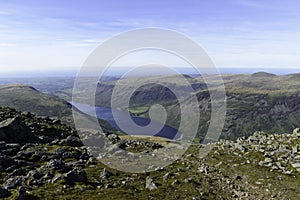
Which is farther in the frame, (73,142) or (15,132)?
(73,142)

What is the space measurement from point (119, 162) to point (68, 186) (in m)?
14.1

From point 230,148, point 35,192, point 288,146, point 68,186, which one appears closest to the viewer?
point 35,192

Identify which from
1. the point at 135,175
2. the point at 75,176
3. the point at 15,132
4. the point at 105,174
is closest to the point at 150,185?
the point at 135,175

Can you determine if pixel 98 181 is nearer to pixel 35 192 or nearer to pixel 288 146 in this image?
pixel 35 192

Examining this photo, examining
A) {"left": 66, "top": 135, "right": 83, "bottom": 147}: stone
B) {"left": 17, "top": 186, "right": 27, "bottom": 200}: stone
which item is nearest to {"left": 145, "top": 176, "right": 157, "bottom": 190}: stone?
{"left": 17, "top": 186, "right": 27, "bottom": 200}: stone

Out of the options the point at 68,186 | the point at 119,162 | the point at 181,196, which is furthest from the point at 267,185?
the point at 68,186

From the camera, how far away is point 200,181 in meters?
36.6

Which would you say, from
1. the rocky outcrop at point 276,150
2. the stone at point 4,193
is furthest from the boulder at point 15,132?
the rocky outcrop at point 276,150

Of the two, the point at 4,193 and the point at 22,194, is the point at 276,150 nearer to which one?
the point at 22,194

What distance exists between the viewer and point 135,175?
120 feet

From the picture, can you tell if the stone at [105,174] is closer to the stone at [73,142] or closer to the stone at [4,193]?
the stone at [4,193]

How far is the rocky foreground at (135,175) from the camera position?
1146 inches

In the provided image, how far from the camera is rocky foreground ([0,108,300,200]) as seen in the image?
29.1 m

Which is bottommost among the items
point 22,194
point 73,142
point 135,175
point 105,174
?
point 135,175
